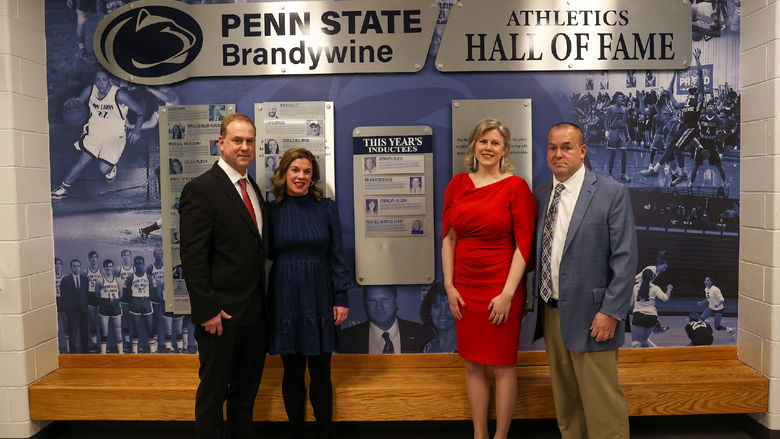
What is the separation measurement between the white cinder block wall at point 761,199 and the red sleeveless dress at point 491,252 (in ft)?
4.90

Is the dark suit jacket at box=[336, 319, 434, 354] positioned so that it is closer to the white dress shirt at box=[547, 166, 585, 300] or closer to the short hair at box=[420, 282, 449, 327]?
the short hair at box=[420, 282, 449, 327]

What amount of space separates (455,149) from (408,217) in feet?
1.71

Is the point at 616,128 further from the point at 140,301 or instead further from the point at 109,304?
the point at 109,304

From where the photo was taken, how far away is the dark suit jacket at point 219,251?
2.32m

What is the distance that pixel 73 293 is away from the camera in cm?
323

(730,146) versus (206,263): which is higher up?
(730,146)

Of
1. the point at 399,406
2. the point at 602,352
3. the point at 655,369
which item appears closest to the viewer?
the point at 602,352

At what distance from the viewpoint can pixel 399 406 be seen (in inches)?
113

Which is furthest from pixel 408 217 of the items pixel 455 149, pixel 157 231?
pixel 157 231

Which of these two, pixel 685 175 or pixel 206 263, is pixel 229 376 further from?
pixel 685 175

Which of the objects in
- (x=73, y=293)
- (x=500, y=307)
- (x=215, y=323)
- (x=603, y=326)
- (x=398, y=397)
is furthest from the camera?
(x=73, y=293)

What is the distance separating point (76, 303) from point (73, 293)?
0.22 ft

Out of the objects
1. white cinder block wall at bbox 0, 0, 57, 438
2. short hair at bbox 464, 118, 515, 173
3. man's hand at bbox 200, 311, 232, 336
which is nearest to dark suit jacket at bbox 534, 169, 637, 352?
short hair at bbox 464, 118, 515, 173

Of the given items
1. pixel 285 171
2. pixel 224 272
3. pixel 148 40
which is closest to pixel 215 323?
pixel 224 272
